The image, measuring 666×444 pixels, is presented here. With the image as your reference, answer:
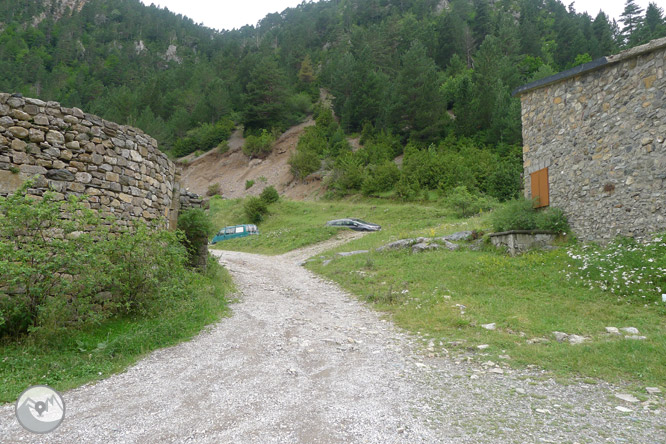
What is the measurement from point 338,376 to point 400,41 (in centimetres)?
6321

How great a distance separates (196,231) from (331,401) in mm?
7339

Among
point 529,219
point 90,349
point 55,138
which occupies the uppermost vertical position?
point 55,138

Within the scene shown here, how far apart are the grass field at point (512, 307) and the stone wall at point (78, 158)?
5.80m

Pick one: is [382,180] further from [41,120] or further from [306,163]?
[41,120]

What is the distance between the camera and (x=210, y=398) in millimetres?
3848

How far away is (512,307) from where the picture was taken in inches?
295

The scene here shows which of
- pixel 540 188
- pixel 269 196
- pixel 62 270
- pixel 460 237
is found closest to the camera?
pixel 62 270

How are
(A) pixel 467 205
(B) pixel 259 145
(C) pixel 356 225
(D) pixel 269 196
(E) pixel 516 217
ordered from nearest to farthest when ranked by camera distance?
(E) pixel 516 217 < (C) pixel 356 225 < (A) pixel 467 205 < (D) pixel 269 196 < (B) pixel 259 145

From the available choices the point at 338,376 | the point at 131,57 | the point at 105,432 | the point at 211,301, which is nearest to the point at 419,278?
the point at 211,301

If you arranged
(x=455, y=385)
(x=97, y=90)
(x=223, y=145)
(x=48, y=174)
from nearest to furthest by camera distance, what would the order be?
(x=455, y=385) < (x=48, y=174) < (x=223, y=145) < (x=97, y=90)

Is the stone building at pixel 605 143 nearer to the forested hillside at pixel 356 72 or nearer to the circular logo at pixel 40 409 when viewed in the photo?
the circular logo at pixel 40 409

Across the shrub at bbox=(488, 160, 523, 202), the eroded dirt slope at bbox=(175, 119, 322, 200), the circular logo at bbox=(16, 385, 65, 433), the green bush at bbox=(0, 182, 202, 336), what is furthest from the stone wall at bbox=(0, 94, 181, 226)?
the eroded dirt slope at bbox=(175, 119, 322, 200)

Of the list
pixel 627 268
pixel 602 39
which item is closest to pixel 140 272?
pixel 627 268

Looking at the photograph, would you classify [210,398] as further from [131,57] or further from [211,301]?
[131,57]
